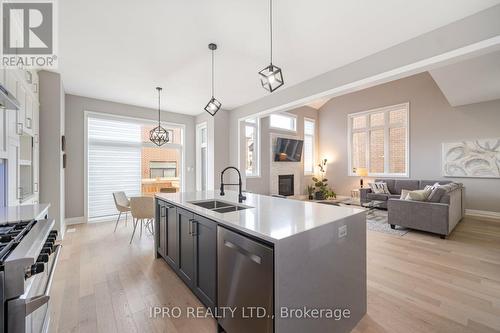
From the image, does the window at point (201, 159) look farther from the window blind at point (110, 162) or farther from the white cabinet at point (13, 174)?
the white cabinet at point (13, 174)

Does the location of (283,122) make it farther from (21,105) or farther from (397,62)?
(21,105)

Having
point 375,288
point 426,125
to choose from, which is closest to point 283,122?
point 426,125

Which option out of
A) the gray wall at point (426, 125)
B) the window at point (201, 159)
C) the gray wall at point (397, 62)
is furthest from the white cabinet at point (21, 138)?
the gray wall at point (426, 125)

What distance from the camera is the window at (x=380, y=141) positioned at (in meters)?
6.62

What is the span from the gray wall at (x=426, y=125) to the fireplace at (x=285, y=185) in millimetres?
1809

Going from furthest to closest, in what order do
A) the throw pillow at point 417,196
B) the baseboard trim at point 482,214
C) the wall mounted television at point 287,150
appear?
the wall mounted television at point 287,150
the baseboard trim at point 482,214
the throw pillow at point 417,196

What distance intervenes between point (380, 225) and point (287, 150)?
3.86 m

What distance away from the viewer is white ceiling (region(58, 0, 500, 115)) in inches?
85.3

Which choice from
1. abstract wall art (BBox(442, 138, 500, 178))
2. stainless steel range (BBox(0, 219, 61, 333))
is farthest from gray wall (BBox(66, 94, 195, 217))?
abstract wall art (BBox(442, 138, 500, 178))

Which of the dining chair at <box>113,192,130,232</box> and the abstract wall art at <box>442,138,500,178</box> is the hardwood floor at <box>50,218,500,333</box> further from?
the abstract wall art at <box>442,138,500,178</box>

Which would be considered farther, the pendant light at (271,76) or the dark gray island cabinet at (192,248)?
the pendant light at (271,76)

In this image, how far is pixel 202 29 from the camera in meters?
2.51

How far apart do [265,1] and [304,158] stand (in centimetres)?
674

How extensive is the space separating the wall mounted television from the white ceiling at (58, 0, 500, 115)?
11.4ft
